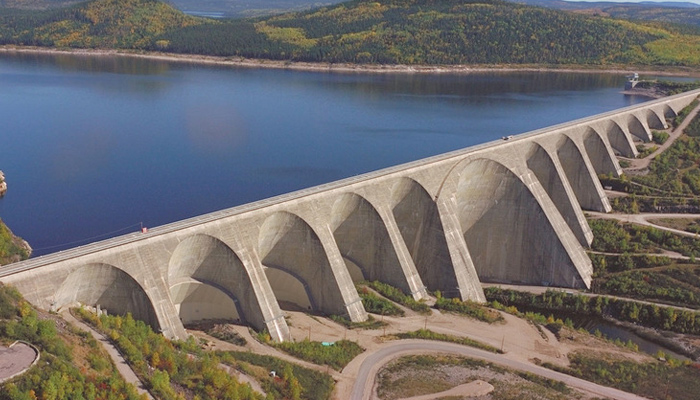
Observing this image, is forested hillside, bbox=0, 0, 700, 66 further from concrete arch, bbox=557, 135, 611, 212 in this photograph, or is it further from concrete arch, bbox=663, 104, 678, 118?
concrete arch, bbox=557, 135, 611, 212

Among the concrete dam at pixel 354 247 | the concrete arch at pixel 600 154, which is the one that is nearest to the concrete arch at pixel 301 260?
the concrete dam at pixel 354 247

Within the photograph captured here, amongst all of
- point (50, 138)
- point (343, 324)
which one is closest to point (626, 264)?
point (343, 324)

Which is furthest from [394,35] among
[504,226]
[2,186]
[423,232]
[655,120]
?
[423,232]

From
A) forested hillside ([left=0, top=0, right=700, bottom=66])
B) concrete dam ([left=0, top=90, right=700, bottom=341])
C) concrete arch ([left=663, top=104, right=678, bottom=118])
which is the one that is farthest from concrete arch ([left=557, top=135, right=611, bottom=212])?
forested hillside ([left=0, top=0, right=700, bottom=66])

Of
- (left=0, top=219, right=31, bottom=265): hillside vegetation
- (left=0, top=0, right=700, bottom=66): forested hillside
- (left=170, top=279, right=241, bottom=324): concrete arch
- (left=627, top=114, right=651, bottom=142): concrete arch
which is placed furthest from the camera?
(left=0, top=0, right=700, bottom=66): forested hillside

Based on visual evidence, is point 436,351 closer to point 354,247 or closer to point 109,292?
point 354,247
